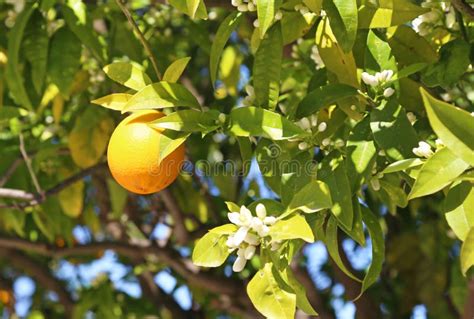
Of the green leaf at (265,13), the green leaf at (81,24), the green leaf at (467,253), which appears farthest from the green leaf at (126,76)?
the green leaf at (467,253)

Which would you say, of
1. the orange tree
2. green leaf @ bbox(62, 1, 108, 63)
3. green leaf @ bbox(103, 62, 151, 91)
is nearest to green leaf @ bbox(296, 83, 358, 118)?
the orange tree

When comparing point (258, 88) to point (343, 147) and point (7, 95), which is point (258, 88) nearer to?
point (343, 147)

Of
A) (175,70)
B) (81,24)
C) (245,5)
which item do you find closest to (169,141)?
(175,70)

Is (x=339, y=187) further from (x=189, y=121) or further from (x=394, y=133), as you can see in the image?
(x=189, y=121)

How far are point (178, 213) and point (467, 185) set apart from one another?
1.33 meters

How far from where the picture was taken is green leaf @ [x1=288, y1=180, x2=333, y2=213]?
3.95 ft

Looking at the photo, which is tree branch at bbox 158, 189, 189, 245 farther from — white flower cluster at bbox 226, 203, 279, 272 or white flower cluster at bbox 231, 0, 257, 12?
white flower cluster at bbox 226, 203, 279, 272

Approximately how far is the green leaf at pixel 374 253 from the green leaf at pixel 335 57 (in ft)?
0.66

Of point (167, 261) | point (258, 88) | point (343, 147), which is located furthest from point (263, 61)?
point (167, 261)

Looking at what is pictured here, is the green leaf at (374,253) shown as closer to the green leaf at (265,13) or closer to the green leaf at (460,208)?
the green leaf at (460,208)

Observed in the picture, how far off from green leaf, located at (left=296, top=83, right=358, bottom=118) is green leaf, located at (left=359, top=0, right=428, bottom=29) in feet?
0.31

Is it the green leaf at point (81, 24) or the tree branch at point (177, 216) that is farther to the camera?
the tree branch at point (177, 216)

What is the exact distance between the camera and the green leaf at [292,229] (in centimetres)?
116

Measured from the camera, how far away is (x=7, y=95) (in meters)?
2.27
